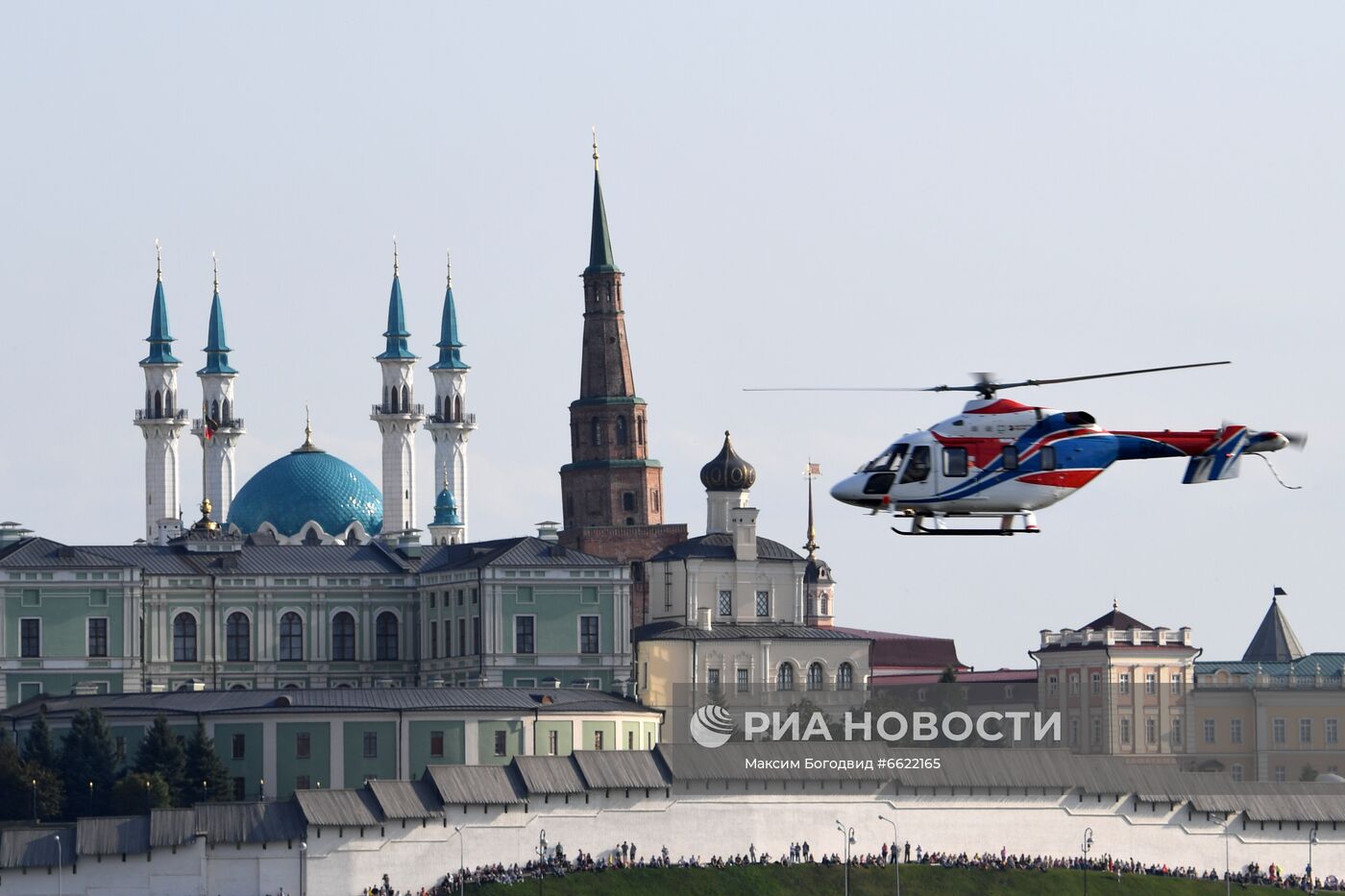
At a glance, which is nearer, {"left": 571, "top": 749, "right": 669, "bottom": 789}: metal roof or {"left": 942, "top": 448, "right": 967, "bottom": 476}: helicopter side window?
{"left": 942, "top": 448, "right": 967, "bottom": 476}: helicopter side window

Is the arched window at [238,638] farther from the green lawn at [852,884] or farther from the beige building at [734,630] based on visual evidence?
the green lawn at [852,884]

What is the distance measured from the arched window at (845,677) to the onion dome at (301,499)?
37.1 m

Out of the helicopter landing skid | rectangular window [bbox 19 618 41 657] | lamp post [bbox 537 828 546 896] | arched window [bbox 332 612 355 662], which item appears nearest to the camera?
the helicopter landing skid

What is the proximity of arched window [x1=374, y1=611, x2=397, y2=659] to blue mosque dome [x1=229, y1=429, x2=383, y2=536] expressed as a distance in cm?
2291

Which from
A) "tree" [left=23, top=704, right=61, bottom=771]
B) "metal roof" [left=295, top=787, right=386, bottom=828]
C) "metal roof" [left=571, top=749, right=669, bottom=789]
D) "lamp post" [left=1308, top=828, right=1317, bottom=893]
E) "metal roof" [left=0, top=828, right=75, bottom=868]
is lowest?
"lamp post" [left=1308, top=828, right=1317, bottom=893]

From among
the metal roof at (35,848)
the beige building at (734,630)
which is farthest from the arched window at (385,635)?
the metal roof at (35,848)

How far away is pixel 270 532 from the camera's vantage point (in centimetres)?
19275

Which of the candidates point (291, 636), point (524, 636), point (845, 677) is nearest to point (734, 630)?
point (845, 677)

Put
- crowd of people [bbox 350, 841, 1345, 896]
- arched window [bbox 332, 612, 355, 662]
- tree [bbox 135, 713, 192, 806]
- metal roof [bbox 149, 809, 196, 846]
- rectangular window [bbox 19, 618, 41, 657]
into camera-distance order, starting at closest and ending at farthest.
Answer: metal roof [bbox 149, 809, 196, 846], crowd of people [bbox 350, 841, 1345, 896], tree [bbox 135, 713, 192, 806], rectangular window [bbox 19, 618, 41, 657], arched window [bbox 332, 612, 355, 662]

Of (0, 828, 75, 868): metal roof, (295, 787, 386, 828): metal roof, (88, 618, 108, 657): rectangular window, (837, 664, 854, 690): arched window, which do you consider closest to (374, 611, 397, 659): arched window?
(88, 618, 108, 657): rectangular window

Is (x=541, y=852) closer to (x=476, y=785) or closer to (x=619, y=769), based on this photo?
(x=476, y=785)

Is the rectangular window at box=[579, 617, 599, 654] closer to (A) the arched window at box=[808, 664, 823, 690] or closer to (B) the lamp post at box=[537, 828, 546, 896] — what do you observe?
(A) the arched window at box=[808, 664, 823, 690]

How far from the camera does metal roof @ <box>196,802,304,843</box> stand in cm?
12481

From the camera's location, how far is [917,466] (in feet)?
248
